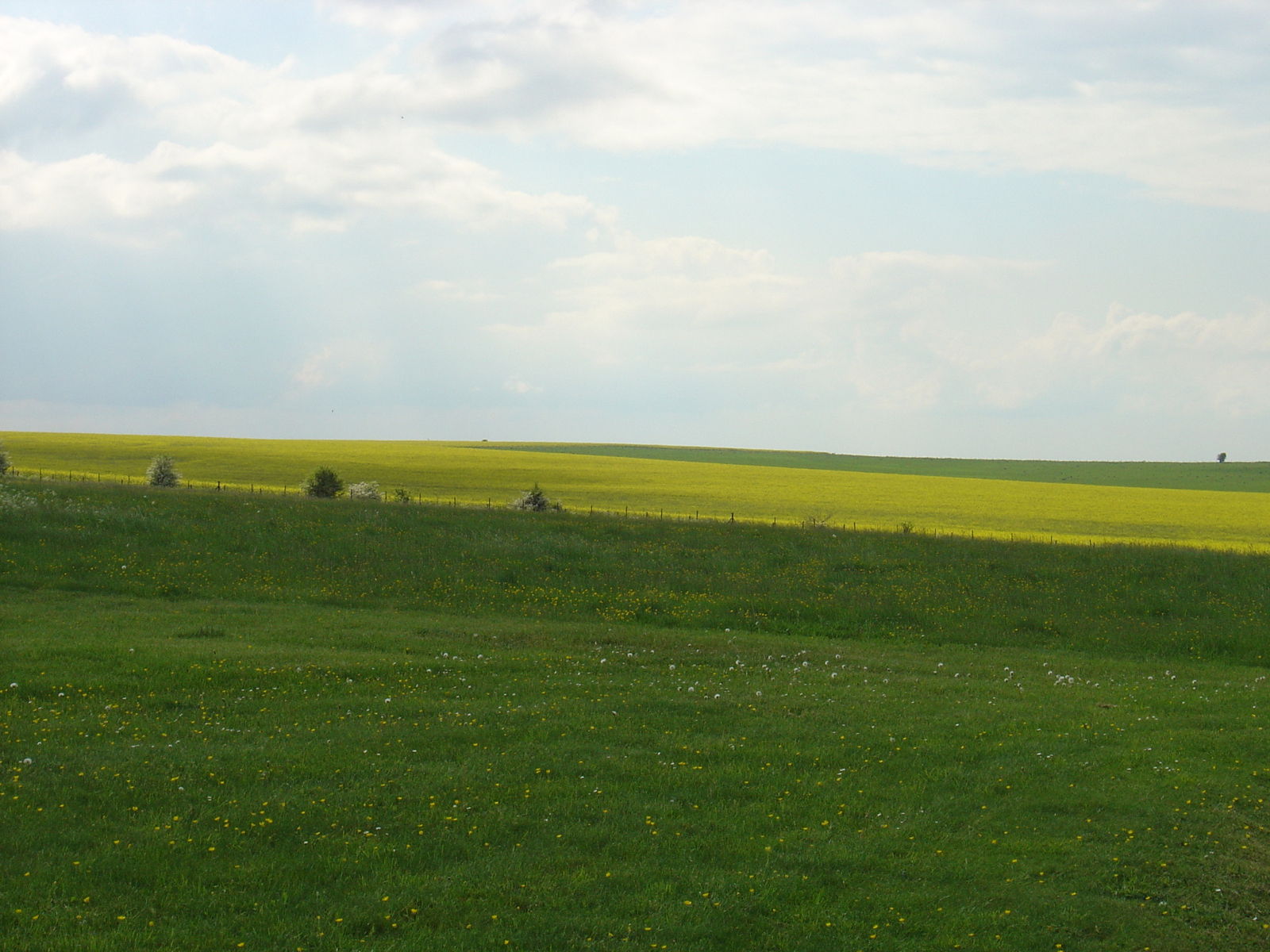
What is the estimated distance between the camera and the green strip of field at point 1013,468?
412 ft

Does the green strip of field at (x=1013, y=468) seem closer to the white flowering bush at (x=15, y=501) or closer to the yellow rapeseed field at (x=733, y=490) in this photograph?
the yellow rapeseed field at (x=733, y=490)

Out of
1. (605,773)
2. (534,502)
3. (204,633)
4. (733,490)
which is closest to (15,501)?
(204,633)

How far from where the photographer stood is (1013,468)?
531ft

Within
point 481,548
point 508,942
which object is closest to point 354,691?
point 508,942

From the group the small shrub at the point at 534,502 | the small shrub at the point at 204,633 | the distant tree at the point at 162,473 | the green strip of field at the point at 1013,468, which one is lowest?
the small shrub at the point at 204,633

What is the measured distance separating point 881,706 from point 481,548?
795 inches

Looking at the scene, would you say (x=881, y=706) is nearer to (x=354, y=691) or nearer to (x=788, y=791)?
(x=788, y=791)

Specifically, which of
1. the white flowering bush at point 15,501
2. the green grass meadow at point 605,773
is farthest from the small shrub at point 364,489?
the green grass meadow at point 605,773

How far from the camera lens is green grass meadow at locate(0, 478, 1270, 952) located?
8773 millimetres

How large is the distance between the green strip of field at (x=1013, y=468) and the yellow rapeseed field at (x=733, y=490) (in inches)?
905

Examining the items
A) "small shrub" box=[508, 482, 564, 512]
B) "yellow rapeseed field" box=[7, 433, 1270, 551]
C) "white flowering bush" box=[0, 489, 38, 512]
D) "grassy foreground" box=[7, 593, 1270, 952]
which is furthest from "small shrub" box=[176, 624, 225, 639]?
"yellow rapeseed field" box=[7, 433, 1270, 551]

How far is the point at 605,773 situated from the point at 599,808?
4.15ft

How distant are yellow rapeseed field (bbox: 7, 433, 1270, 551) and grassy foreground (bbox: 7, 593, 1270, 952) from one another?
39.7 meters

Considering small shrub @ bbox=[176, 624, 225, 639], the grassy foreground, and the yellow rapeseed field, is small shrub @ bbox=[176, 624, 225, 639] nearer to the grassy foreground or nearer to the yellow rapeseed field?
the grassy foreground
